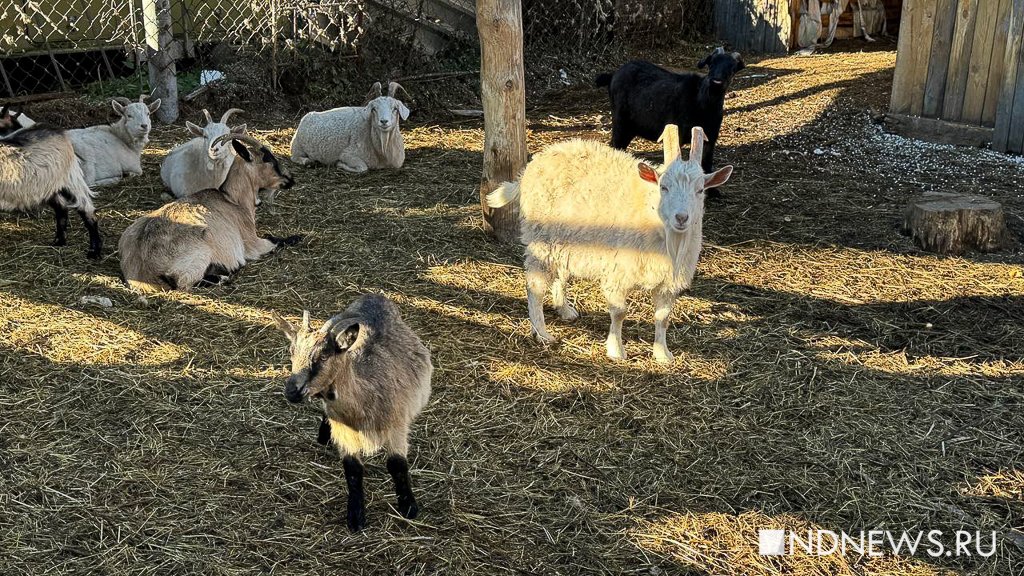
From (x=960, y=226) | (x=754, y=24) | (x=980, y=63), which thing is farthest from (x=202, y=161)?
(x=754, y=24)

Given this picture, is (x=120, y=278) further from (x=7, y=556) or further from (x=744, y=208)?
(x=744, y=208)

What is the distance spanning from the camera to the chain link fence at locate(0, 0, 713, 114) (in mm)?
9883

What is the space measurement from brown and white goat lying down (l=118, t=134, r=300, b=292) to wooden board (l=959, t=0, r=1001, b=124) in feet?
22.4

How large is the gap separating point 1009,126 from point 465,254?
224 inches

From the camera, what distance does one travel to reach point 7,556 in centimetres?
329

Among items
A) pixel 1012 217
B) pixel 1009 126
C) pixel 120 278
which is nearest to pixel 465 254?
pixel 120 278

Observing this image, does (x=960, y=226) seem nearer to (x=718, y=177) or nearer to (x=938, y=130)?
(x=718, y=177)

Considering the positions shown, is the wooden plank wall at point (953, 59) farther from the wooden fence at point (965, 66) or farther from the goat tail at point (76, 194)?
the goat tail at point (76, 194)

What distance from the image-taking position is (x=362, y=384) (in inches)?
132

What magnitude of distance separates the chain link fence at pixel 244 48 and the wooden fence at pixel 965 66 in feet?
15.1

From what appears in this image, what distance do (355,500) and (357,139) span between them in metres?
5.69

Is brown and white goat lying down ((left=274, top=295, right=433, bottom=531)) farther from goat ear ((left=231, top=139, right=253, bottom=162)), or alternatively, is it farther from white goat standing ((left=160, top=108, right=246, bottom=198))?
white goat standing ((left=160, top=108, right=246, bottom=198))

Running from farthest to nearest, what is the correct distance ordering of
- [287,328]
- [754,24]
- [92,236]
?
[754,24], [92,236], [287,328]

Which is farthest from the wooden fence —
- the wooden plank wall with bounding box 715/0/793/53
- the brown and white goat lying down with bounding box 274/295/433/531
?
the brown and white goat lying down with bounding box 274/295/433/531
